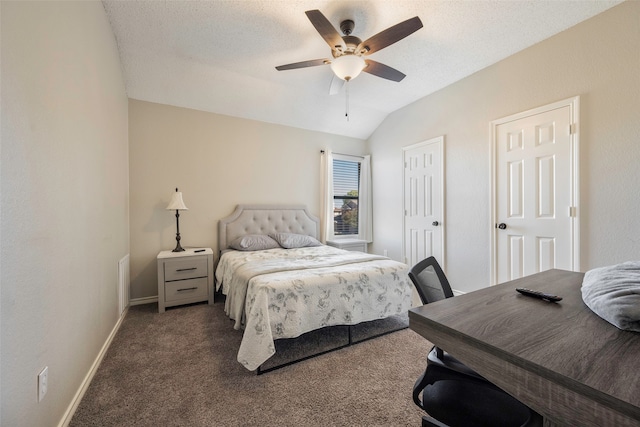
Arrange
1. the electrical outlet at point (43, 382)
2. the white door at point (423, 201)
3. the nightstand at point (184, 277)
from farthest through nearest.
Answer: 1. the white door at point (423, 201)
2. the nightstand at point (184, 277)
3. the electrical outlet at point (43, 382)

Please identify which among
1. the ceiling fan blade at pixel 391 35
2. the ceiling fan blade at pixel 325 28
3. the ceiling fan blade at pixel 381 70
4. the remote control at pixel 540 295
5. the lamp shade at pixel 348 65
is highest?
the ceiling fan blade at pixel 325 28

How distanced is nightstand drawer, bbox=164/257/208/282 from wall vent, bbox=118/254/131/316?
1.26 ft

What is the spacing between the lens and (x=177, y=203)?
3152 mm

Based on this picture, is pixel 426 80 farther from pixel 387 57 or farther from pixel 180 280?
pixel 180 280

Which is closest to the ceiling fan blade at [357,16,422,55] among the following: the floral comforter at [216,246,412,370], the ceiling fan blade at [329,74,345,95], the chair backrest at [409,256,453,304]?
the ceiling fan blade at [329,74,345,95]

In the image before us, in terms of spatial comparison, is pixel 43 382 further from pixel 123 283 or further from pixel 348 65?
pixel 348 65

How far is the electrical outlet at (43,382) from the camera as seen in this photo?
110 centimetres

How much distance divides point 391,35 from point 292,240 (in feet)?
8.50

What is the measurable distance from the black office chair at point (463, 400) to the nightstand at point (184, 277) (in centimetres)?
270

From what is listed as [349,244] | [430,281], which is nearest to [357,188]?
[349,244]

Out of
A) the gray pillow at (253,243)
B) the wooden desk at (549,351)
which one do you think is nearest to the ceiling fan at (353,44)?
the wooden desk at (549,351)

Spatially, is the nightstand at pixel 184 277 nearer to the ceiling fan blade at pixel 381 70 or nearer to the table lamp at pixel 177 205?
the table lamp at pixel 177 205

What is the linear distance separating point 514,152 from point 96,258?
3985mm

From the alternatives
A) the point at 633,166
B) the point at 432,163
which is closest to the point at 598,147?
the point at 633,166
